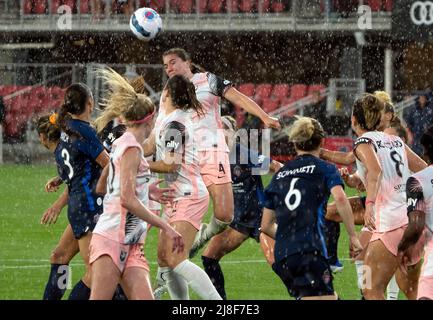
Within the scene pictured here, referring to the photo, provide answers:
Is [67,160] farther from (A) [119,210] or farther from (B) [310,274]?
(B) [310,274]

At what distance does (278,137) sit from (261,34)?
16.3 feet

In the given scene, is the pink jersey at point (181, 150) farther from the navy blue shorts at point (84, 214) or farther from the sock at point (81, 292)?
the sock at point (81, 292)

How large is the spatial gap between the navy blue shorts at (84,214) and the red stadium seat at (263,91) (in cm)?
2382

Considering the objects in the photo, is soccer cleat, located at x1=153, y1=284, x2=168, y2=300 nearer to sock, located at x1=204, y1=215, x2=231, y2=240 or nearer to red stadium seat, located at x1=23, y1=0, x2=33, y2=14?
sock, located at x1=204, y1=215, x2=231, y2=240

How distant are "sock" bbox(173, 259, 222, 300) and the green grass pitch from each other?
6.66ft

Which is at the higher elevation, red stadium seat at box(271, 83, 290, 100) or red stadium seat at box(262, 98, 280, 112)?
red stadium seat at box(271, 83, 290, 100)

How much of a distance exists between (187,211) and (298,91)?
2339 cm

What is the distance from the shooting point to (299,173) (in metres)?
8.56

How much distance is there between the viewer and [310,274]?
8383mm

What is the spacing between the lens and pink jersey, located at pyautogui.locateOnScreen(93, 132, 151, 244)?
801 centimetres

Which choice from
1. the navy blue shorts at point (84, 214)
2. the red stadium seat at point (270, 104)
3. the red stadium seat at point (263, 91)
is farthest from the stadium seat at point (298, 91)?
the navy blue shorts at point (84, 214)

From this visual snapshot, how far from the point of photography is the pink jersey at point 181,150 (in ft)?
31.7

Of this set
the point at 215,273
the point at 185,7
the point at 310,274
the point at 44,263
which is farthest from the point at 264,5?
the point at 310,274

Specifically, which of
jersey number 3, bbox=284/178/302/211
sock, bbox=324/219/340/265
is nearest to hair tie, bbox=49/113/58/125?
jersey number 3, bbox=284/178/302/211
